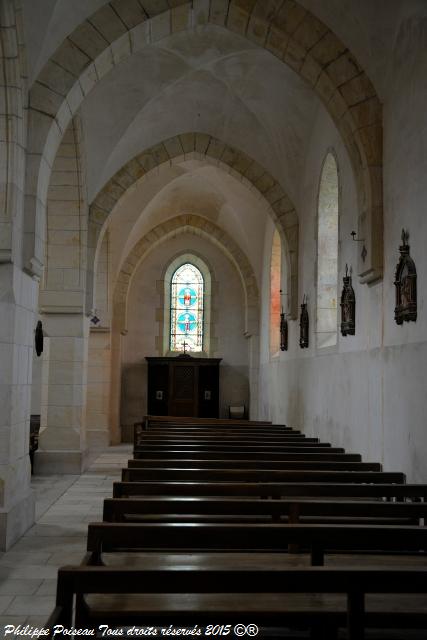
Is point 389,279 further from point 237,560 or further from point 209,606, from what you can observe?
point 209,606

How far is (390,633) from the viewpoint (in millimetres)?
2686

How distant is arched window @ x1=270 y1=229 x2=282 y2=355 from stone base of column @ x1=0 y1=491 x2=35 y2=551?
9.11m

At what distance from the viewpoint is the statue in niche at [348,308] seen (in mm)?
7977

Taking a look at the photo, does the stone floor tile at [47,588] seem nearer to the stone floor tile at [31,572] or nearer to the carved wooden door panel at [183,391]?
the stone floor tile at [31,572]

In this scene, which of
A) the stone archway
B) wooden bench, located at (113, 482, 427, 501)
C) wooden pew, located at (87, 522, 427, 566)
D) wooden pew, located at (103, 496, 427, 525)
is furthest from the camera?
the stone archway

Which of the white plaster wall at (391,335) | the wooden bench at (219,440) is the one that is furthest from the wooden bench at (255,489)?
the wooden bench at (219,440)

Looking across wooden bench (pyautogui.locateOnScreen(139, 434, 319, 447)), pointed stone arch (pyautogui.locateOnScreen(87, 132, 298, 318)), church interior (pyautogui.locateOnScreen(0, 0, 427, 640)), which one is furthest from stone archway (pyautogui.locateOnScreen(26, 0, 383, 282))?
pointed stone arch (pyautogui.locateOnScreen(87, 132, 298, 318))

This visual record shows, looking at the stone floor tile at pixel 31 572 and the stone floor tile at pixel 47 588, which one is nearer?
the stone floor tile at pixel 47 588

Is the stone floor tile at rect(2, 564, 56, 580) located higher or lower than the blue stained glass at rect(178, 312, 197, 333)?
lower

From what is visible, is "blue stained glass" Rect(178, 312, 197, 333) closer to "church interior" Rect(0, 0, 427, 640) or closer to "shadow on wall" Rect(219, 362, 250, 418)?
"shadow on wall" Rect(219, 362, 250, 418)

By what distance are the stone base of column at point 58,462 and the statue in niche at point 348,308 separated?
511cm

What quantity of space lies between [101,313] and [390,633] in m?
13.6

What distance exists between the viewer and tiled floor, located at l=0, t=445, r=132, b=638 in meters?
4.37

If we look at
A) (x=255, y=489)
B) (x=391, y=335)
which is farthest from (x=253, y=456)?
(x=255, y=489)
